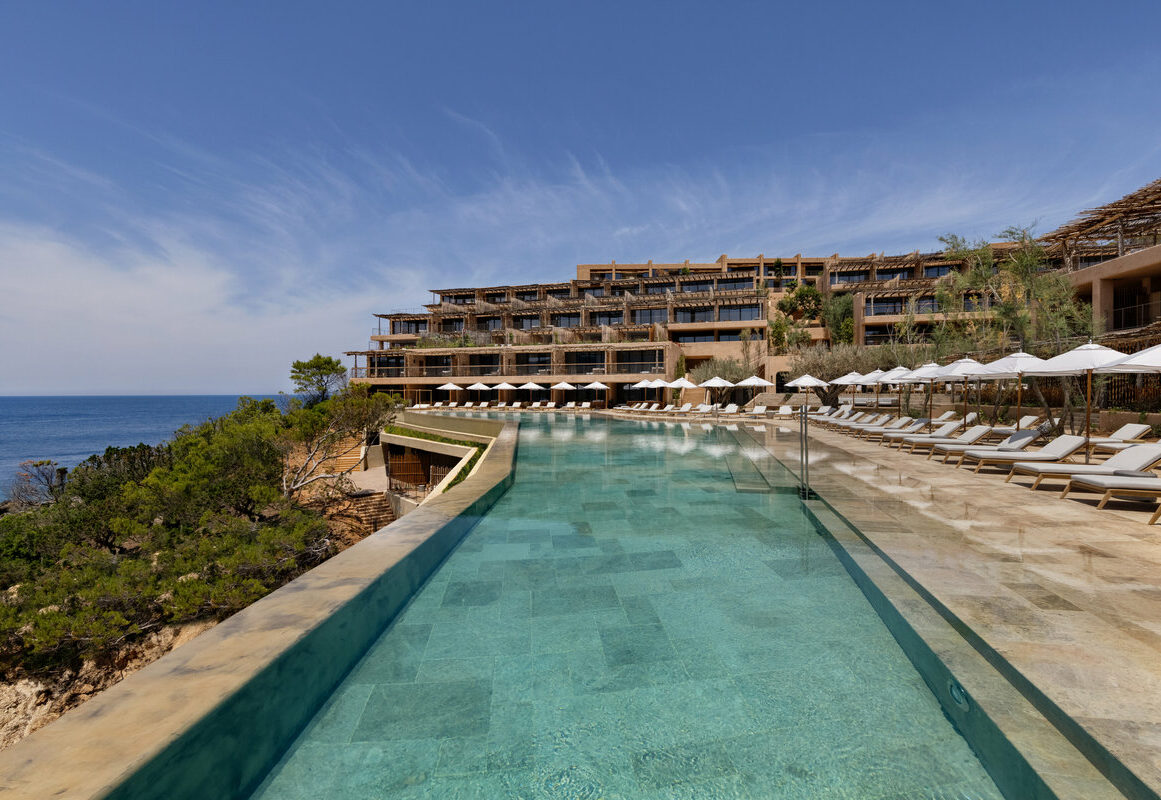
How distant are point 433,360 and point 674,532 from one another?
4621 cm

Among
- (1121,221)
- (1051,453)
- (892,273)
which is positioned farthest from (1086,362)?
(892,273)

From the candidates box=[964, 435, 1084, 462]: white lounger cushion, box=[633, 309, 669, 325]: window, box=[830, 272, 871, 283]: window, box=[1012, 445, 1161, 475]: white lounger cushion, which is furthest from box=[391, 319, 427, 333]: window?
box=[1012, 445, 1161, 475]: white lounger cushion

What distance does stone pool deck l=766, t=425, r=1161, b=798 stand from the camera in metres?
2.10

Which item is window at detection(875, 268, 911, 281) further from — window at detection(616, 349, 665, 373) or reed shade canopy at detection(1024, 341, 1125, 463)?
reed shade canopy at detection(1024, 341, 1125, 463)

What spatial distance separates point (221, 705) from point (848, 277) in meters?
59.0

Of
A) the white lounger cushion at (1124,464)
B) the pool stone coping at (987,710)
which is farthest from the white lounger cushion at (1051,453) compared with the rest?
the pool stone coping at (987,710)

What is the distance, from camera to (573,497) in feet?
24.1

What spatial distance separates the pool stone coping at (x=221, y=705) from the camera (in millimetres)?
1639

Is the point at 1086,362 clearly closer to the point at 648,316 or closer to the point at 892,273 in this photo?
the point at 648,316

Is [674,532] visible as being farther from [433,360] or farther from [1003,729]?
[433,360]

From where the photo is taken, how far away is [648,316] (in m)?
49.1

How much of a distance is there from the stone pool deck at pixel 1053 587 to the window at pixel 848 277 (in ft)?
163

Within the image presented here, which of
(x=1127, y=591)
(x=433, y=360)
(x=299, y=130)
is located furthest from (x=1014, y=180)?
(x=433, y=360)

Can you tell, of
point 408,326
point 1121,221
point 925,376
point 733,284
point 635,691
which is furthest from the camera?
point 408,326
